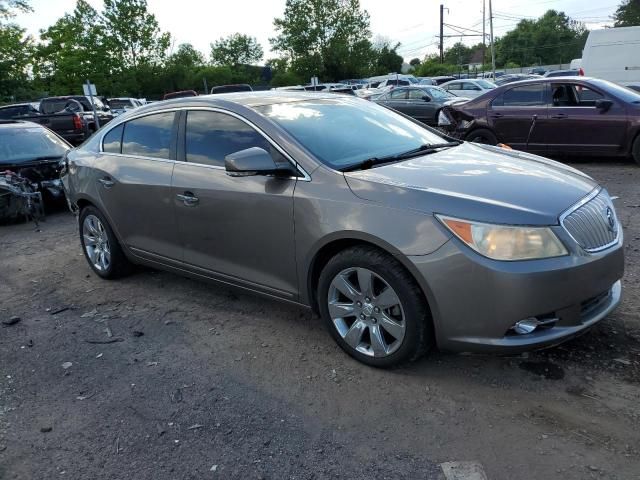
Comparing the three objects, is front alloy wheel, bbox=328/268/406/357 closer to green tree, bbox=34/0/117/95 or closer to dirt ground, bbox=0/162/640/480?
dirt ground, bbox=0/162/640/480

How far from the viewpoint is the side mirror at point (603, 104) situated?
891 centimetres

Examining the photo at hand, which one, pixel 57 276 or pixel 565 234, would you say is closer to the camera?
pixel 565 234

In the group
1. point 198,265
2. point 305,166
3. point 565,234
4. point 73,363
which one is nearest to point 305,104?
point 305,166

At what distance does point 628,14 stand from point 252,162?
85611 mm

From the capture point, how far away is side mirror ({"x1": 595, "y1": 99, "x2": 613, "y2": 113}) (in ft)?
29.2

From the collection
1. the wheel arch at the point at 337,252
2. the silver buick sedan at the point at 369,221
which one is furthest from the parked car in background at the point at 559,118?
the wheel arch at the point at 337,252

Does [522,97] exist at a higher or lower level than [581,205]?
higher

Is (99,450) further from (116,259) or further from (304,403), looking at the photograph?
(116,259)

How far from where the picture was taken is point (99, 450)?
2.78 metres

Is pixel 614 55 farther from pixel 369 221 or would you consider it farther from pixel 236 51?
pixel 236 51

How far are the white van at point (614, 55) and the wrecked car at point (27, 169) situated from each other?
15.9 meters

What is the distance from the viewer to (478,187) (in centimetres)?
308

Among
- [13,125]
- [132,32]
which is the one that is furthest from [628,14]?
[13,125]

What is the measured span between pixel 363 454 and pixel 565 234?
59.3 inches
